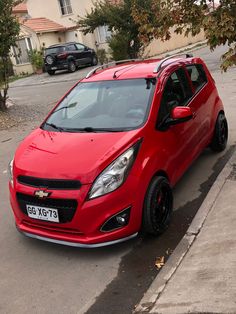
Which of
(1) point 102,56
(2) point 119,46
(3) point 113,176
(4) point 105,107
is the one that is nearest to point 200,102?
(4) point 105,107

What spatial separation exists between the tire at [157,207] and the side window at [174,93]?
2.56 ft

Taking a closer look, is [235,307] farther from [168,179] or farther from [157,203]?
[168,179]

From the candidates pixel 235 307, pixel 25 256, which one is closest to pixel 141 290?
pixel 235 307

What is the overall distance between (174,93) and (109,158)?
5.70 feet

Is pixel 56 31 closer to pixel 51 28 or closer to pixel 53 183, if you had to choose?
pixel 51 28

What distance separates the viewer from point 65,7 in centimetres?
3391

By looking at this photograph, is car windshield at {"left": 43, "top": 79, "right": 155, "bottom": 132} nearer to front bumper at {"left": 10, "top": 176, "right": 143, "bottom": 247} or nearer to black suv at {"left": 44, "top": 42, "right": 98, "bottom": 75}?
front bumper at {"left": 10, "top": 176, "right": 143, "bottom": 247}

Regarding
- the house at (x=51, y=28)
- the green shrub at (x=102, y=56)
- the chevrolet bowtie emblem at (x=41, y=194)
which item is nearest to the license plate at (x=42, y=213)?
the chevrolet bowtie emblem at (x=41, y=194)

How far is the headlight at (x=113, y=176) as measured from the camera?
13.5 ft

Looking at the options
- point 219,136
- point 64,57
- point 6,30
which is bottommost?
point 64,57

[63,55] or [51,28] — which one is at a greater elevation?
[51,28]

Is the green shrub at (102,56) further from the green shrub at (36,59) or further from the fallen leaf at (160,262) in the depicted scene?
the fallen leaf at (160,262)

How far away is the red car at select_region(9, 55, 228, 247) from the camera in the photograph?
414 centimetres

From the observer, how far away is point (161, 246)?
4.47 meters
